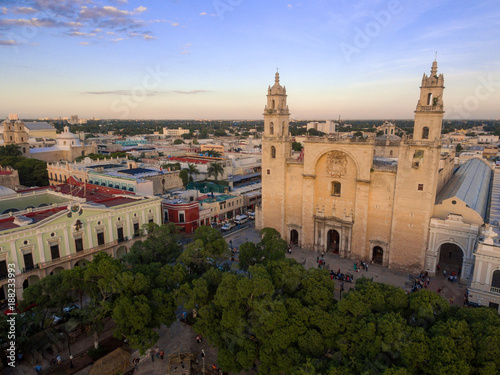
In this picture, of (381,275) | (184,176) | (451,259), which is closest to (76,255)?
(184,176)

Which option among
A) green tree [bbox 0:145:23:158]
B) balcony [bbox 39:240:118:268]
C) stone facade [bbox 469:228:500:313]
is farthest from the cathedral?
green tree [bbox 0:145:23:158]

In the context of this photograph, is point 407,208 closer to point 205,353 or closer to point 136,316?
point 205,353

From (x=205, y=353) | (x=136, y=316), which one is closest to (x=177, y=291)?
(x=136, y=316)

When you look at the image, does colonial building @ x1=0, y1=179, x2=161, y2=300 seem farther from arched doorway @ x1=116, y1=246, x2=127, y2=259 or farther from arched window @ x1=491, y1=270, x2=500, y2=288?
arched window @ x1=491, y1=270, x2=500, y2=288

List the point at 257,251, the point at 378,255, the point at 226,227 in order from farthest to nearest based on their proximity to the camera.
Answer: the point at 226,227
the point at 378,255
the point at 257,251

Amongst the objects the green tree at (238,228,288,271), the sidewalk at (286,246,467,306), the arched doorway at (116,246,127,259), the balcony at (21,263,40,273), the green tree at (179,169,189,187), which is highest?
the green tree at (179,169,189,187)

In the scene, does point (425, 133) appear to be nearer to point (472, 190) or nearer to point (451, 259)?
point (472, 190)
